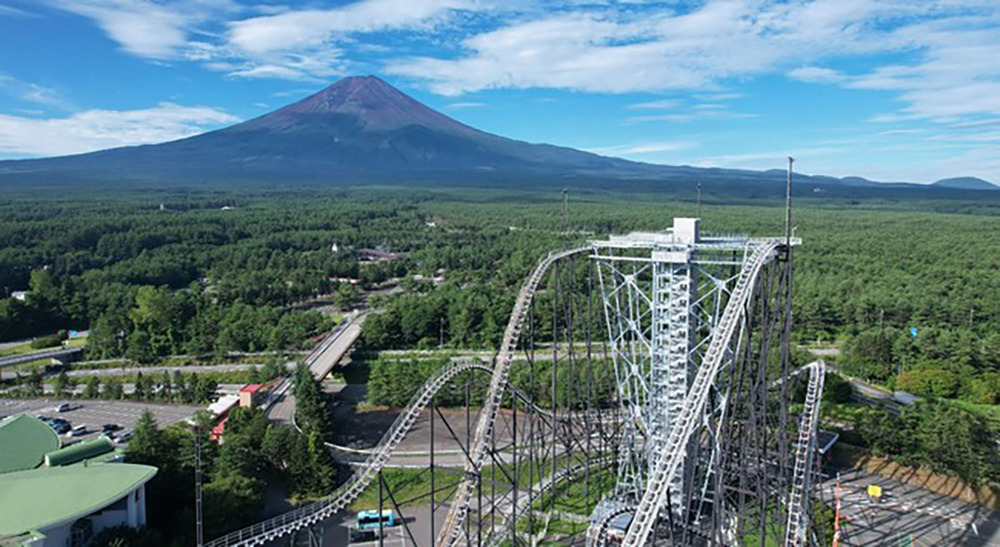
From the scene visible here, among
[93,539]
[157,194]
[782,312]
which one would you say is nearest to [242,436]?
[93,539]

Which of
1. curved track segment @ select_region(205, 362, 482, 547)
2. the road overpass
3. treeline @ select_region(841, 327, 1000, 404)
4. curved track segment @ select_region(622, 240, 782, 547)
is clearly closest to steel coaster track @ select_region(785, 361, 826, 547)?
curved track segment @ select_region(622, 240, 782, 547)

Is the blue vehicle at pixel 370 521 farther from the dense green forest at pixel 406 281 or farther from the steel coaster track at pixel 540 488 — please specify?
the dense green forest at pixel 406 281

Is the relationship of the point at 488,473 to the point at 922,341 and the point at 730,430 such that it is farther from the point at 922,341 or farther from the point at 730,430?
the point at 922,341

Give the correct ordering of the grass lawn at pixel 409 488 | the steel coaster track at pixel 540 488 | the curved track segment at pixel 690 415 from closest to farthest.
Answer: the curved track segment at pixel 690 415 < the steel coaster track at pixel 540 488 < the grass lawn at pixel 409 488

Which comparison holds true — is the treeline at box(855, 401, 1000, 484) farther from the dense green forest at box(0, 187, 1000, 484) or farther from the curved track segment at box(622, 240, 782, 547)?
the curved track segment at box(622, 240, 782, 547)

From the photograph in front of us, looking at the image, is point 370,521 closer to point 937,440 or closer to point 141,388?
point 937,440

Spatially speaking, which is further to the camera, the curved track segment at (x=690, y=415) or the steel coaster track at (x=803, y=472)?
the steel coaster track at (x=803, y=472)

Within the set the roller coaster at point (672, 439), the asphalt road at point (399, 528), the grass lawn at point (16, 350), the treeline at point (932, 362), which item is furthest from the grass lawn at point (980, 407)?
the grass lawn at point (16, 350)

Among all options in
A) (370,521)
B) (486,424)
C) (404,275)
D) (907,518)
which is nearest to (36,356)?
(370,521)
